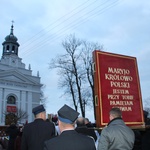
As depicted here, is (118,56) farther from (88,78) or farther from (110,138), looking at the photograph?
(88,78)

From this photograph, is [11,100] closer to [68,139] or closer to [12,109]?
[12,109]

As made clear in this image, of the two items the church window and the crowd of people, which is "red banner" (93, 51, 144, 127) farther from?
the church window

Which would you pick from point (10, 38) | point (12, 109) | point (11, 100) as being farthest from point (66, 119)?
point (10, 38)

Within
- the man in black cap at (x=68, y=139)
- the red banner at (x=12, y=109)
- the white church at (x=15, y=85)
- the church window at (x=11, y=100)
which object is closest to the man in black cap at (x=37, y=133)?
the man in black cap at (x=68, y=139)

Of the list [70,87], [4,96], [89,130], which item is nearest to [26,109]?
[4,96]

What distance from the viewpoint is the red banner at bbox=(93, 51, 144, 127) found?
475 centimetres

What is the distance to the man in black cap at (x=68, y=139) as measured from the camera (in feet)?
7.49

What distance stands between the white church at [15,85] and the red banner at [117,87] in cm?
4118

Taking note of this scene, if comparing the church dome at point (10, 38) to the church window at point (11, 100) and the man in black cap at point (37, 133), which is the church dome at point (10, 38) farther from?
the man in black cap at point (37, 133)

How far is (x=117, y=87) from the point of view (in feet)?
16.5

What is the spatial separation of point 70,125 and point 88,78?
23685 millimetres

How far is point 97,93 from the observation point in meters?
4.74

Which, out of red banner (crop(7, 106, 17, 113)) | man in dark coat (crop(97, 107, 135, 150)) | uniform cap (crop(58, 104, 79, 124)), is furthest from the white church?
uniform cap (crop(58, 104, 79, 124))

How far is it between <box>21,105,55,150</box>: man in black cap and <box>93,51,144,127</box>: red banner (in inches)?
43.7
